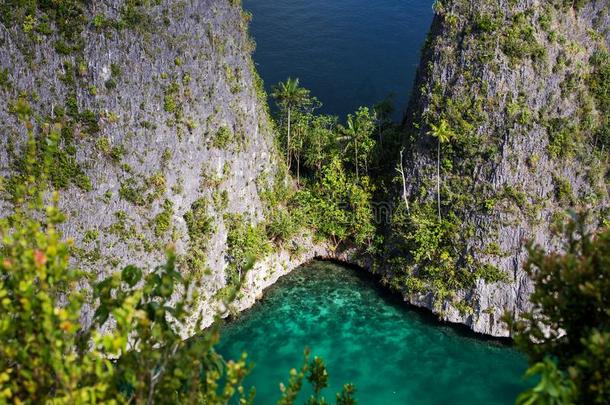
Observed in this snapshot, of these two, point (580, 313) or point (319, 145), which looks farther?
point (319, 145)

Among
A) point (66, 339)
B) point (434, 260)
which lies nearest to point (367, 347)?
point (434, 260)

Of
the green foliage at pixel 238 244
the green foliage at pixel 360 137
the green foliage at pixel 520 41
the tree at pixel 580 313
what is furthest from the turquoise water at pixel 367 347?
the tree at pixel 580 313

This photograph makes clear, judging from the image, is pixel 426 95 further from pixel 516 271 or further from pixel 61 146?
pixel 61 146

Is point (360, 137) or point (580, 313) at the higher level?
point (580, 313)

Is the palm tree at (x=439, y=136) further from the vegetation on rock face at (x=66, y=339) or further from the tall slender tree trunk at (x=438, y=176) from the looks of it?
the vegetation on rock face at (x=66, y=339)

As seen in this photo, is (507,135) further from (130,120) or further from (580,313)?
(580,313)

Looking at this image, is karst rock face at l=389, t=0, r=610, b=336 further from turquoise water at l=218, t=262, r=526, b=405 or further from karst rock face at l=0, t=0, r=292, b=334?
karst rock face at l=0, t=0, r=292, b=334
